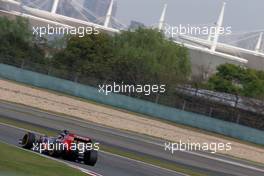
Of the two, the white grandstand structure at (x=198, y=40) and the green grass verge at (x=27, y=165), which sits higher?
the white grandstand structure at (x=198, y=40)

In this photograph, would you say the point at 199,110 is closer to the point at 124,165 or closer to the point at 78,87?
the point at 78,87

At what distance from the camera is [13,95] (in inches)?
1779

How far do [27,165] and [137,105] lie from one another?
1415 inches

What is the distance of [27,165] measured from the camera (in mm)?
14625

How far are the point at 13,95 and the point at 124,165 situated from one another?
86.4 ft

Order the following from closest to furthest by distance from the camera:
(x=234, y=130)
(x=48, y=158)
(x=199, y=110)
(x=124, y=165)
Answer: (x=48, y=158) → (x=124, y=165) → (x=234, y=130) → (x=199, y=110)

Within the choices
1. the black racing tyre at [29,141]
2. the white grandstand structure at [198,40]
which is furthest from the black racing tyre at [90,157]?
the white grandstand structure at [198,40]

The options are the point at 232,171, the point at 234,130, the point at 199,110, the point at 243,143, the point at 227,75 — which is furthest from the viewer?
the point at 227,75

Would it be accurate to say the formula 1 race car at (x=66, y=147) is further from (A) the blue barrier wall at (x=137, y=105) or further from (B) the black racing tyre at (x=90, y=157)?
(A) the blue barrier wall at (x=137, y=105)

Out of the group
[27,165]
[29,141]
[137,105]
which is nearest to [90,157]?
[29,141]

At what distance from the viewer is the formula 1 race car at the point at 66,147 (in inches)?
696

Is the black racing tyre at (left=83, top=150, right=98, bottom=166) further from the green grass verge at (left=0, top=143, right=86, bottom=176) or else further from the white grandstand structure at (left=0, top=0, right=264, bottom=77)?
the white grandstand structure at (left=0, top=0, right=264, bottom=77)

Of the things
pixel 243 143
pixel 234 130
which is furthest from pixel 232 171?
pixel 234 130

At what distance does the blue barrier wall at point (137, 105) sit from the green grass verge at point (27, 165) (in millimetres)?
31017
